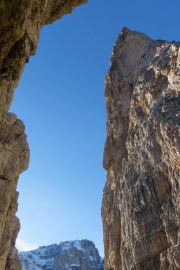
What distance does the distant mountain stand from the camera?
164 meters

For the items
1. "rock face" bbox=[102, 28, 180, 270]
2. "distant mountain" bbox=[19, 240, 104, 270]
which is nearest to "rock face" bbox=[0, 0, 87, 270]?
"rock face" bbox=[102, 28, 180, 270]

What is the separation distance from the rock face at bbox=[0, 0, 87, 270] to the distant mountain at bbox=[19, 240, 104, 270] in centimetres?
14386

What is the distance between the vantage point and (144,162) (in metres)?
35.9

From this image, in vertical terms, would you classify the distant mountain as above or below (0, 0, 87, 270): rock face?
above

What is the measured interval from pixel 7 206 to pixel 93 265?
152570mm

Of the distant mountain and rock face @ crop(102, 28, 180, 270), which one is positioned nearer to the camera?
rock face @ crop(102, 28, 180, 270)

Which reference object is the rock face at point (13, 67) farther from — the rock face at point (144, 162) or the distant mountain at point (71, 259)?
the distant mountain at point (71, 259)

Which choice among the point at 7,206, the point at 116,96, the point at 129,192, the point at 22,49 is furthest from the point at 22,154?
the point at 116,96

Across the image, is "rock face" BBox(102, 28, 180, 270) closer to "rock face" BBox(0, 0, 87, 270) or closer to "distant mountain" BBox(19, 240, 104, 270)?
"rock face" BBox(0, 0, 87, 270)

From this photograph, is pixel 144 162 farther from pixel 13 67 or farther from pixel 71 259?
pixel 71 259

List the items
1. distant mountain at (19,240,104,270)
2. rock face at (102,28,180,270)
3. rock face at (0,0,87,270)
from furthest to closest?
distant mountain at (19,240,104,270) < rock face at (102,28,180,270) < rock face at (0,0,87,270)

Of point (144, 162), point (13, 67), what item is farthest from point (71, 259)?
point (13, 67)

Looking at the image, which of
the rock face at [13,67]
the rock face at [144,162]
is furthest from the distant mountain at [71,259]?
the rock face at [13,67]

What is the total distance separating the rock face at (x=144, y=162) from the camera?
3047 cm
